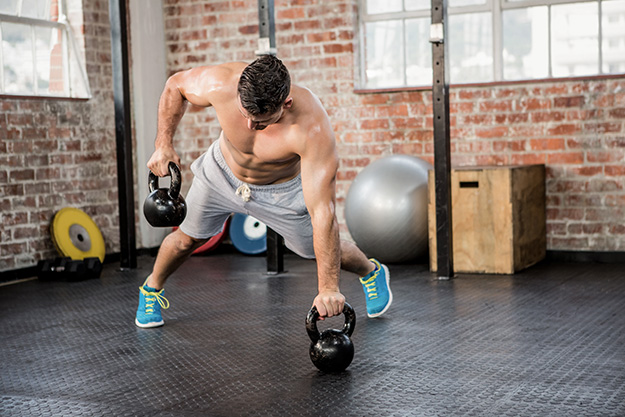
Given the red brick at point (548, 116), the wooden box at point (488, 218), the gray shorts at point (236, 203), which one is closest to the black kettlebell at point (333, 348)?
the gray shorts at point (236, 203)

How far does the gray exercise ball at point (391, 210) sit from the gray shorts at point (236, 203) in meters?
1.90

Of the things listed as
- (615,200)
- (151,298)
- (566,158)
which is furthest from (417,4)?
(151,298)

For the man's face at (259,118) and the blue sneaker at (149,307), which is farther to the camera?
the blue sneaker at (149,307)

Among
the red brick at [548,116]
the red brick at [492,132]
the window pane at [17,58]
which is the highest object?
the window pane at [17,58]

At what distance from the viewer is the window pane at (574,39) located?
5578mm

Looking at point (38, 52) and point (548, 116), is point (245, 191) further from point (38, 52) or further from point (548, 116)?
point (38, 52)

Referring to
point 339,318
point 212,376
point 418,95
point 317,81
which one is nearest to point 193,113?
point 317,81

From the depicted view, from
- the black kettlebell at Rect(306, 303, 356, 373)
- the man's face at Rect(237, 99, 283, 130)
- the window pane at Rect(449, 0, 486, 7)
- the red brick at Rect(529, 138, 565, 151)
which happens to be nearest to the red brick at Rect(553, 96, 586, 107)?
the red brick at Rect(529, 138, 565, 151)

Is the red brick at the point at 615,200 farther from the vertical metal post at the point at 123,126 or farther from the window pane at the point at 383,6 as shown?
the vertical metal post at the point at 123,126

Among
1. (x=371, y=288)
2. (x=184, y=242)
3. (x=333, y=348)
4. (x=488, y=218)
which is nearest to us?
(x=333, y=348)

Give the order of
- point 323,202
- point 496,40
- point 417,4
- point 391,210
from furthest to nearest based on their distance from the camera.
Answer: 1. point 417,4
2. point 496,40
3. point 391,210
4. point 323,202

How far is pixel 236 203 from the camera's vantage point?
3434 millimetres

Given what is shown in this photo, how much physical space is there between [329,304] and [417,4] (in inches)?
158

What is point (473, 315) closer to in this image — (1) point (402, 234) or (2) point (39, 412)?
(1) point (402, 234)
